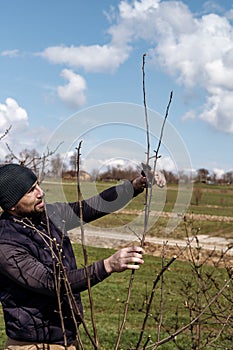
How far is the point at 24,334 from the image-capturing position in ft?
7.88

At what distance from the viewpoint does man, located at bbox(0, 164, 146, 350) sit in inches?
86.4

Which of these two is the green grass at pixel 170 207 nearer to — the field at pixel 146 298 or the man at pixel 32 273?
the field at pixel 146 298

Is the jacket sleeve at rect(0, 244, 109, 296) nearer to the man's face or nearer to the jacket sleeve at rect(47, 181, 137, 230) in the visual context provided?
the man's face

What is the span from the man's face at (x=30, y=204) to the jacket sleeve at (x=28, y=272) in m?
0.26

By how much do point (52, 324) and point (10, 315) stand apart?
0.21 metres

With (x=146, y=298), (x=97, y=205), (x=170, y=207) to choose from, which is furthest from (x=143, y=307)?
(x=146, y=298)

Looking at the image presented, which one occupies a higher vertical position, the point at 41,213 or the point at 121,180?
the point at 121,180

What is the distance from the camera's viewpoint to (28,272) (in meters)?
2.21

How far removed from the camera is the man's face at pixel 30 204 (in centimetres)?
250

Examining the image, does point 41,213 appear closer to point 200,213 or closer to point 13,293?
point 13,293

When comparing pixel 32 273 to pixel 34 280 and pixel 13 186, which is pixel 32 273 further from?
pixel 13 186

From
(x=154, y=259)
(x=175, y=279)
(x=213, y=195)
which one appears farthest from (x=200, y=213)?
(x=175, y=279)

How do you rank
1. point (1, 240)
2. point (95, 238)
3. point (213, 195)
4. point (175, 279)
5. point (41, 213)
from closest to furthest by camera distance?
point (1, 240), point (41, 213), point (175, 279), point (95, 238), point (213, 195)

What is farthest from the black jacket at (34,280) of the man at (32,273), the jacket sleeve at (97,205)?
the jacket sleeve at (97,205)
